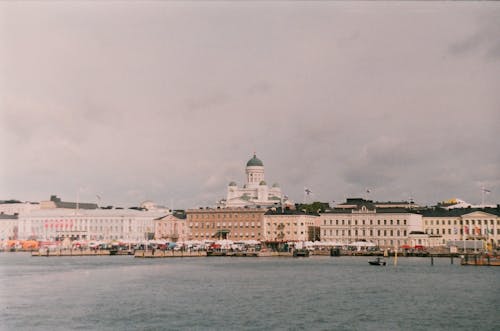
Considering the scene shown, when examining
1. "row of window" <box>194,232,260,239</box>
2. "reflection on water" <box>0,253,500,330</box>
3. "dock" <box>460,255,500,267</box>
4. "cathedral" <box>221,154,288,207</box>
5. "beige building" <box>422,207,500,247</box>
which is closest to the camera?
"reflection on water" <box>0,253,500,330</box>

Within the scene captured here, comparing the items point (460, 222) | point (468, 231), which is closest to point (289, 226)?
point (460, 222)

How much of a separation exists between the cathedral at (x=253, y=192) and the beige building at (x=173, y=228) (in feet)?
49.6

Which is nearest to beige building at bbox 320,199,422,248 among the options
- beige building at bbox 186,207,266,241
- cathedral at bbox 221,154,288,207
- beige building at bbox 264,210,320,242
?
beige building at bbox 264,210,320,242

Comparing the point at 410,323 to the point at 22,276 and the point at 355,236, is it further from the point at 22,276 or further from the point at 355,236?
the point at 355,236

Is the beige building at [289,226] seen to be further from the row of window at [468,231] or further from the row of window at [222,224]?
the row of window at [468,231]

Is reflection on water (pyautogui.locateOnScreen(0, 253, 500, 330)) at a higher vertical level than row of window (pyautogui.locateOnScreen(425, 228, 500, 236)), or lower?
lower

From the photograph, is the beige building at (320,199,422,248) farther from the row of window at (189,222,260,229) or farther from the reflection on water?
the reflection on water

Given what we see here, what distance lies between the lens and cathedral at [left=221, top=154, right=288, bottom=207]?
605 ft

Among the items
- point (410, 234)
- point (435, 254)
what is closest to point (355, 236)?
point (410, 234)

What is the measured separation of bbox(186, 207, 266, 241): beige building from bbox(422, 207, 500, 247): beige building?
34684 mm

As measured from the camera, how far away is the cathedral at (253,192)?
18438cm

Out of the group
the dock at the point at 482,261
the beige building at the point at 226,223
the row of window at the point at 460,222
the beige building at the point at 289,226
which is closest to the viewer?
the dock at the point at 482,261

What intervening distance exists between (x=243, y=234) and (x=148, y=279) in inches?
3603

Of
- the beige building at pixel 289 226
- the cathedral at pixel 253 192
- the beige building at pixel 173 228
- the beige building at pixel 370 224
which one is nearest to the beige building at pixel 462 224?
the beige building at pixel 370 224
